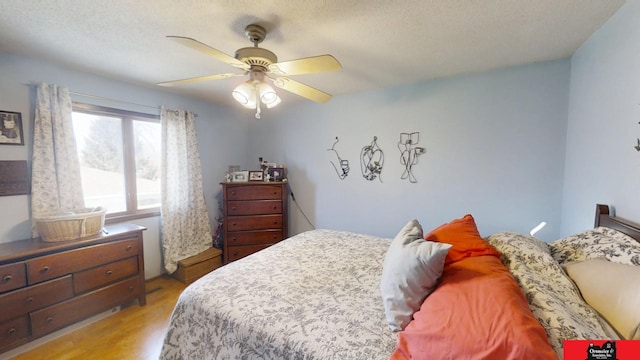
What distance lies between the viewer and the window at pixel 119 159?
8.11ft

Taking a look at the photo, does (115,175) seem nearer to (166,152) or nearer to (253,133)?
(166,152)

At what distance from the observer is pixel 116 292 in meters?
2.26

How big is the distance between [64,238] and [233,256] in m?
1.60

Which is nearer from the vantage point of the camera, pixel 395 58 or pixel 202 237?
pixel 395 58

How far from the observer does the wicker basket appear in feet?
6.39

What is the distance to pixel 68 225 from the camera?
2008mm

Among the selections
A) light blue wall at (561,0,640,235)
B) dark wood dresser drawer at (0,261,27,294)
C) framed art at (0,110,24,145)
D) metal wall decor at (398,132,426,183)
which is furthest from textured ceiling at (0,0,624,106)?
dark wood dresser drawer at (0,261,27,294)

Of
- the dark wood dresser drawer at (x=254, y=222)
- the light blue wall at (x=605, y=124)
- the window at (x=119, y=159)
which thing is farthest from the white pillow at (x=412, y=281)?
the window at (x=119, y=159)

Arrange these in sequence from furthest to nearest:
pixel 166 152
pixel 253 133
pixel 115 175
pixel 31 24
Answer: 1. pixel 253 133
2. pixel 166 152
3. pixel 115 175
4. pixel 31 24

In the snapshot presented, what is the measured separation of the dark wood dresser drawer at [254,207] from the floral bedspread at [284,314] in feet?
4.90

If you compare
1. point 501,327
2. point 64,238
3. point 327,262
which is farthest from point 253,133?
point 501,327

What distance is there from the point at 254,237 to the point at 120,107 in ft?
6.82

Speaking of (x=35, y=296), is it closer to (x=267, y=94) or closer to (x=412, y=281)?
(x=267, y=94)

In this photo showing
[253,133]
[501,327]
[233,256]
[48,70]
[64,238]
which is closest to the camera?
[501,327]
